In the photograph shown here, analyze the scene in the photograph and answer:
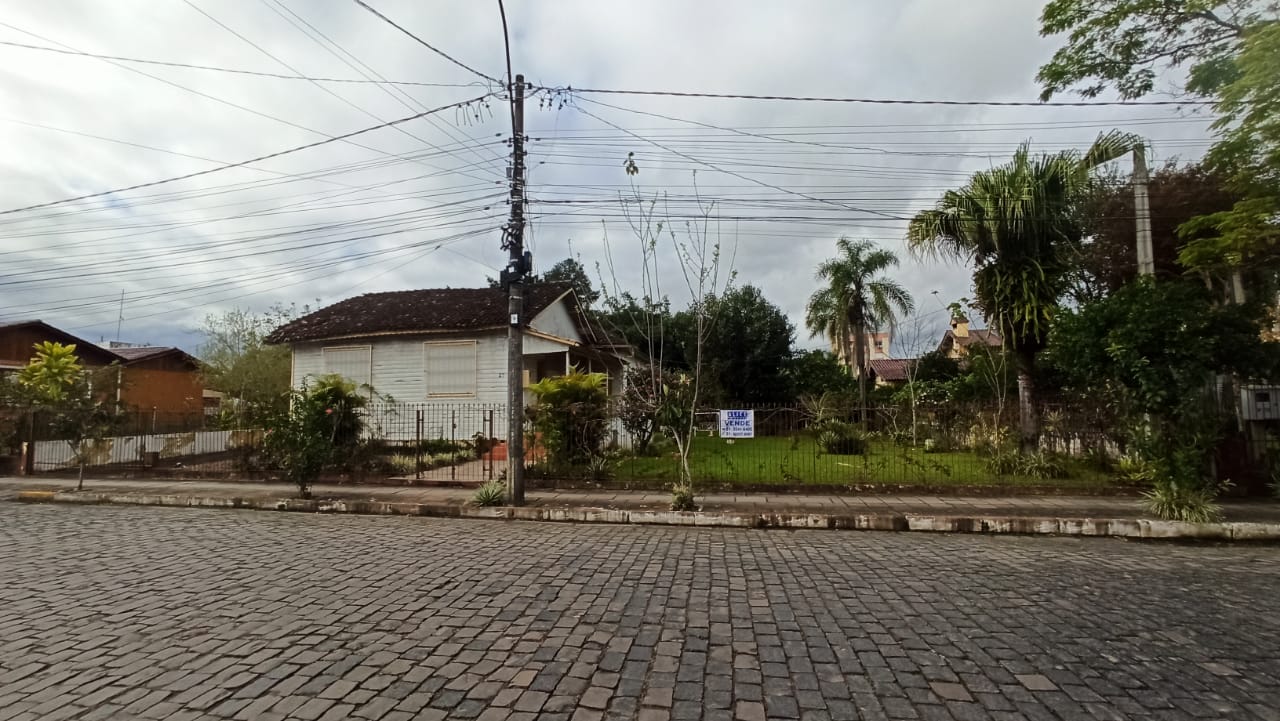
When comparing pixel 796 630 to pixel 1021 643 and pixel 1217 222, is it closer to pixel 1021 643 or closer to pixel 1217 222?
pixel 1021 643

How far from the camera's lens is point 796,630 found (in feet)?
14.9

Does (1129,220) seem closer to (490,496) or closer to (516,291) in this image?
(516,291)

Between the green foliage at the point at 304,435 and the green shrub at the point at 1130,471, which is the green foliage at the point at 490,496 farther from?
the green shrub at the point at 1130,471

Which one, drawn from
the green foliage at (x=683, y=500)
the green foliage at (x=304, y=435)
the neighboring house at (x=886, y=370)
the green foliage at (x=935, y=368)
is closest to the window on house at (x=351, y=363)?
the green foliage at (x=304, y=435)

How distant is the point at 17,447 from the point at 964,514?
21.6 meters

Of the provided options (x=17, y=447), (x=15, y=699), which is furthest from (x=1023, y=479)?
(x=17, y=447)

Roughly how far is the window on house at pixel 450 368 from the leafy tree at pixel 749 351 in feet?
47.5

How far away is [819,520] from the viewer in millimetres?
9484

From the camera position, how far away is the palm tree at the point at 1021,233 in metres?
12.9

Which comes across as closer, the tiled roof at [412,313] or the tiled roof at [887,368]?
the tiled roof at [412,313]

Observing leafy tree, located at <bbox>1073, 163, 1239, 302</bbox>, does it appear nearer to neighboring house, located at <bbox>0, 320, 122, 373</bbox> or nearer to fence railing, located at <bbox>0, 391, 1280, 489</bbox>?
fence railing, located at <bbox>0, 391, 1280, 489</bbox>

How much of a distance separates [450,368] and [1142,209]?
54.2 feet

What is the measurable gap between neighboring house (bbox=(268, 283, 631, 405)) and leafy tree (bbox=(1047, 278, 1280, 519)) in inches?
442

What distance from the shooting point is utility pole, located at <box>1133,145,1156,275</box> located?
479 inches
